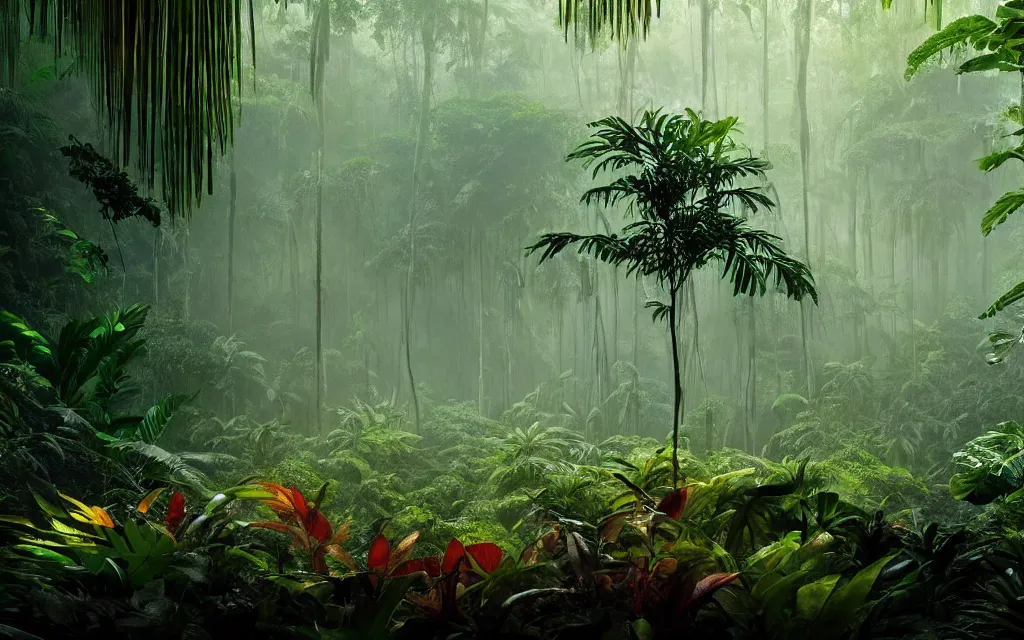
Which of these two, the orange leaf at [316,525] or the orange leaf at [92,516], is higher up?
the orange leaf at [92,516]

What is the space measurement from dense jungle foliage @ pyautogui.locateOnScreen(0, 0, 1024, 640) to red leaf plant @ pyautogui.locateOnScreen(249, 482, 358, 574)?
14 millimetres

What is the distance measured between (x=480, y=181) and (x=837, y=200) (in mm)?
8710

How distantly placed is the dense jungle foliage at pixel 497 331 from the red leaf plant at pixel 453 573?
0.01 metres

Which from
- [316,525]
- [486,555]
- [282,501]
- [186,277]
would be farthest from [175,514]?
[186,277]

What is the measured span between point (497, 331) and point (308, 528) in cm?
1525

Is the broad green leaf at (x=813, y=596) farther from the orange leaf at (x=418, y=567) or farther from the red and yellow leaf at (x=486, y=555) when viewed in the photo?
the orange leaf at (x=418, y=567)

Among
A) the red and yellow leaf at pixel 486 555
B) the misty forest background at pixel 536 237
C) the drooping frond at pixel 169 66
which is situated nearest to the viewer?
the drooping frond at pixel 169 66

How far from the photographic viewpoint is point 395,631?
5.43 feet

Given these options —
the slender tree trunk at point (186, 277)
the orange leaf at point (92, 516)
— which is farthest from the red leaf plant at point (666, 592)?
the slender tree trunk at point (186, 277)

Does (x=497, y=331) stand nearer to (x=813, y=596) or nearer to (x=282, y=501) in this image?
(x=282, y=501)

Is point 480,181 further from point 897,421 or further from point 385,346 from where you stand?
point 897,421

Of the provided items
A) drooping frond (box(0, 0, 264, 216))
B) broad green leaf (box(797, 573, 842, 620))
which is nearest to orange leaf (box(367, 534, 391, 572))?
broad green leaf (box(797, 573, 842, 620))

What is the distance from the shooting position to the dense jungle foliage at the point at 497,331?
67.1 inches

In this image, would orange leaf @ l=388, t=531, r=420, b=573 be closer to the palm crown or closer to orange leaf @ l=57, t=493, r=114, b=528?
orange leaf @ l=57, t=493, r=114, b=528
